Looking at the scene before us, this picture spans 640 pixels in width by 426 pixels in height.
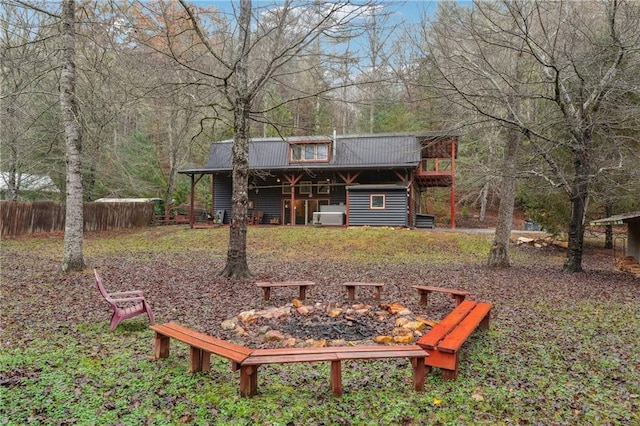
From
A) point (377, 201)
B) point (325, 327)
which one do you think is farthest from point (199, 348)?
point (377, 201)

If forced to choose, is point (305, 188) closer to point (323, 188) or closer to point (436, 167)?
point (323, 188)

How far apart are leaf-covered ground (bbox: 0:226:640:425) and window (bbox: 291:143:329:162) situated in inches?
575

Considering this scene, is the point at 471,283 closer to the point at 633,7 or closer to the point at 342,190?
the point at 633,7

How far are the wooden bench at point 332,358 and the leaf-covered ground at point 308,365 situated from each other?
124 mm

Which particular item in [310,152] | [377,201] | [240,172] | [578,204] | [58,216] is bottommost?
[58,216]

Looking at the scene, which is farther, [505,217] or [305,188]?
[305,188]

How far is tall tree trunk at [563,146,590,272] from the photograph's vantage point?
1018 cm

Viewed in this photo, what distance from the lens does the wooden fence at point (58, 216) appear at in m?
17.1

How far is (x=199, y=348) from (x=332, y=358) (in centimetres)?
136

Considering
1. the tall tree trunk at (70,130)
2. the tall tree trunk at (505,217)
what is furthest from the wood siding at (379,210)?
the tall tree trunk at (70,130)

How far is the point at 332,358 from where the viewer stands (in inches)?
137

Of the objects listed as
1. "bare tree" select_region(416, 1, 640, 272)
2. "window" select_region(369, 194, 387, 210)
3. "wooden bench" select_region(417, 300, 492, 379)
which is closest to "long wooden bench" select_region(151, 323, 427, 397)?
"wooden bench" select_region(417, 300, 492, 379)

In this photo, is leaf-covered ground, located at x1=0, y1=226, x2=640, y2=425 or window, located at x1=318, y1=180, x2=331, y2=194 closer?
leaf-covered ground, located at x1=0, y1=226, x2=640, y2=425

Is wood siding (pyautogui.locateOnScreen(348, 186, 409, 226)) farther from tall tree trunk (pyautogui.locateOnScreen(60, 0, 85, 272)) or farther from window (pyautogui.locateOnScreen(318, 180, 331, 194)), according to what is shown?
tall tree trunk (pyautogui.locateOnScreen(60, 0, 85, 272))
